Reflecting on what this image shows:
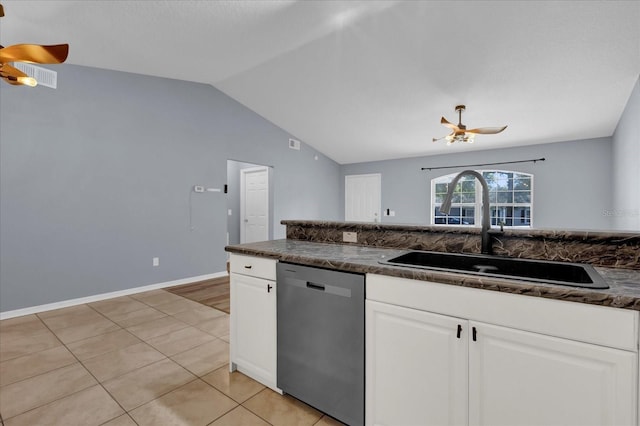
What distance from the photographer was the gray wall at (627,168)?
3.27 meters

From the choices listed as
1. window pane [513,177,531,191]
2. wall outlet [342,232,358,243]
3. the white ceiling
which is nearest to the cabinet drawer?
wall outlet [342,232,358,243]

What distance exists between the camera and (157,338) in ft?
8.55

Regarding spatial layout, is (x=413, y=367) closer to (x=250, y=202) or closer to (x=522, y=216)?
(x=250, y=202)

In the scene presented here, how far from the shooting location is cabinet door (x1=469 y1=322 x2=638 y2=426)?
2.98 feet

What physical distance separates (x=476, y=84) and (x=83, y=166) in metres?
4.94

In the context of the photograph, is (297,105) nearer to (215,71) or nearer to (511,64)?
(215,71)

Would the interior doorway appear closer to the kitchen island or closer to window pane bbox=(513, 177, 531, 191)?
the kitchen island

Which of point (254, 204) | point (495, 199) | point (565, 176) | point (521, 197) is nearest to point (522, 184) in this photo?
point (521, 197)

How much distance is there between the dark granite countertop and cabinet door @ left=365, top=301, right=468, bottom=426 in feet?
0.55

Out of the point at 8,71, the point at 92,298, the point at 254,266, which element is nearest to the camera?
the point at 254,266

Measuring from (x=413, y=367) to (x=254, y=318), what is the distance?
3.29 ft

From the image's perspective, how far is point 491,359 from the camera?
3.60ft

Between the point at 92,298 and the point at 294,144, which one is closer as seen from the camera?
the point at 92,298

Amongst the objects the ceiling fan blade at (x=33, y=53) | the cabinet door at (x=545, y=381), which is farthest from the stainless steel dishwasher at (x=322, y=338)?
the ceiling fan blade at (x=33, y=53)
